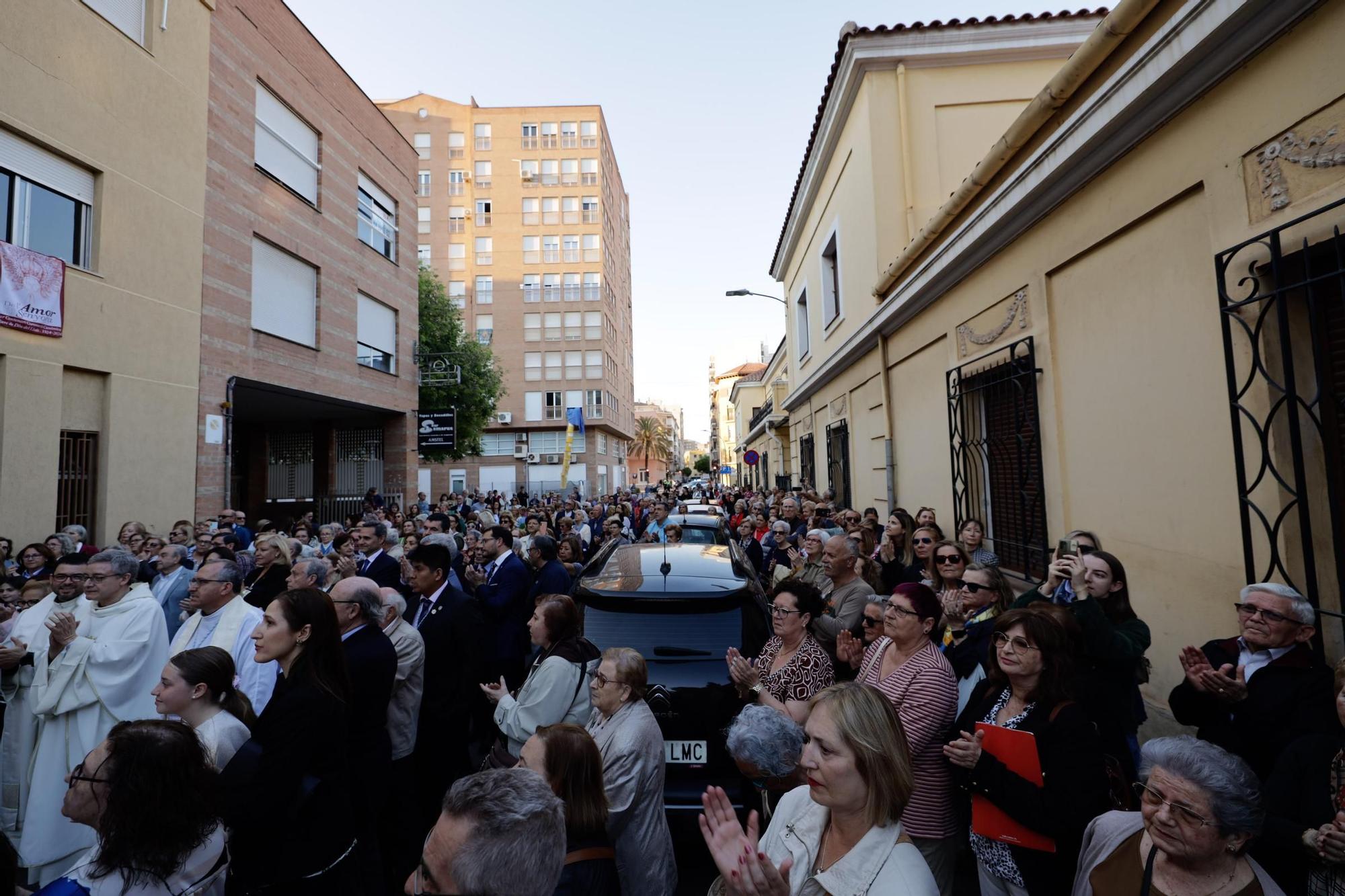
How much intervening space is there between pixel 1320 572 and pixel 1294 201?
1876 mm

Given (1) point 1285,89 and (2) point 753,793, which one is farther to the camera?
(2) point 753,793

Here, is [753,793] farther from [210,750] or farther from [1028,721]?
[210,750]

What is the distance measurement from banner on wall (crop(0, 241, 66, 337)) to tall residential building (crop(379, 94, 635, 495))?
126 ft

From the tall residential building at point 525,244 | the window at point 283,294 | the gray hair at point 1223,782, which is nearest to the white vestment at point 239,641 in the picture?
the gray hair at point 1223,782

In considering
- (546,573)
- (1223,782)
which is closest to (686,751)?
(1223,782)

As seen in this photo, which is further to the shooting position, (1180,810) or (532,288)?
(532,288)

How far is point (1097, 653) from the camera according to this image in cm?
309

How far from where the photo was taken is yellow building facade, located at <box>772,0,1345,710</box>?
134 inches

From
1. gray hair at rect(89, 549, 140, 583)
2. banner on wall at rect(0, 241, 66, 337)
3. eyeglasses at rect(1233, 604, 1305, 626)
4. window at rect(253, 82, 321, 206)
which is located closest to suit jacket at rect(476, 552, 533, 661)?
gray hair at rect(89, 549, 140, 583)

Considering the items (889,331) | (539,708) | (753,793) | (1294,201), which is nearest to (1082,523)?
(1294,201)

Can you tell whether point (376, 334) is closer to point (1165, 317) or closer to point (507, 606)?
point (507, 606)

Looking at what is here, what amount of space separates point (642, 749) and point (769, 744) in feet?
2.21

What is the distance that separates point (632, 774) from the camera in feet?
9.14

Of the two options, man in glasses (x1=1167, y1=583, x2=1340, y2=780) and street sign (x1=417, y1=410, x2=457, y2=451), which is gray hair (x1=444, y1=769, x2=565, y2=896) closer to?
man in glasses (x1=1167, y1=583, x2=1340, y2=780)
